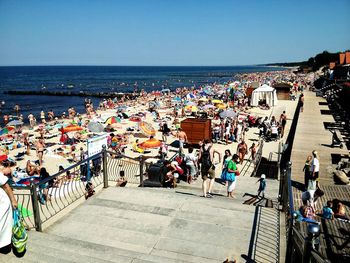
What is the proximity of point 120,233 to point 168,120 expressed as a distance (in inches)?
961

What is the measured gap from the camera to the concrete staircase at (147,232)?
4.62 metres

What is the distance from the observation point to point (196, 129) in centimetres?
1767

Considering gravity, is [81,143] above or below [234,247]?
below

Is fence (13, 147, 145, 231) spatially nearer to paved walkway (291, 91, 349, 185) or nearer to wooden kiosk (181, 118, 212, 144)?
wooden kiosk (181, 118, 212, 144)

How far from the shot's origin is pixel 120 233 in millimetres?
5484

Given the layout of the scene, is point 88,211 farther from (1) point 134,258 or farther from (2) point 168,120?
(2) point 168,120

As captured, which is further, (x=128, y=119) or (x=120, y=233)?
(x=128, y=119)

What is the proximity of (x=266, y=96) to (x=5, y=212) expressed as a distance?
33.5 metres

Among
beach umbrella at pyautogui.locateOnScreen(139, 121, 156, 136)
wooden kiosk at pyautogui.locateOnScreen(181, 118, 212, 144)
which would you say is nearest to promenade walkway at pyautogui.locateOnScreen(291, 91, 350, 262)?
wooden kiosk at pyautogui.locateOnScreen(181, 118, 212, 144)

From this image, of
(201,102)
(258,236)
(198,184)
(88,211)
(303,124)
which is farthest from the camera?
(201,102)

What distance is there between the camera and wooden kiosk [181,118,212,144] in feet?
57.6

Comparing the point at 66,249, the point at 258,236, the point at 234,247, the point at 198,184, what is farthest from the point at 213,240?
the point at 198,184

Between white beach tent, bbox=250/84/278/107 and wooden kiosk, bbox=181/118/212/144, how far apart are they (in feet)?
61.1

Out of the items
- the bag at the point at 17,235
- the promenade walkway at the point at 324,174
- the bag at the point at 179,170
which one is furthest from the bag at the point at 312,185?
the bag at the point at 17,235
